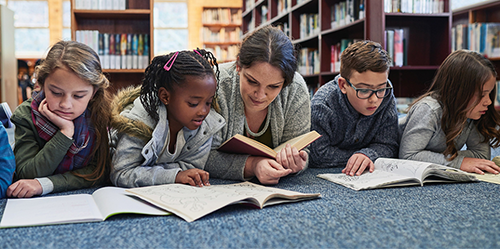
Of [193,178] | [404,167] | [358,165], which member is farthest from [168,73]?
[404,167]

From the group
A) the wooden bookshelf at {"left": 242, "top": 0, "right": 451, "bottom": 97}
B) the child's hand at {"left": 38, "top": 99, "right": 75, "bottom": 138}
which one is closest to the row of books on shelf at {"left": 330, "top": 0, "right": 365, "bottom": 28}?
the wooden bookshelf at {"left": 242, "top": 0, "right": 451, "bottom": 97}

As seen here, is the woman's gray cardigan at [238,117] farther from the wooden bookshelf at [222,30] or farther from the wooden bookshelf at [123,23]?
the wooden bookshelf at [222,30]

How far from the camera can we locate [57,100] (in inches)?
44.6

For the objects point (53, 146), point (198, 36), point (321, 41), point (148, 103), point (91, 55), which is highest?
point (198, 36)

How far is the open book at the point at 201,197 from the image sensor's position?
0.87 meters

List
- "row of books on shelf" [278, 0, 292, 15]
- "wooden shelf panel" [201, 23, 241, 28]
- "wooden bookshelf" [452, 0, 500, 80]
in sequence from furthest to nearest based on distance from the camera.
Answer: "wooden shelf panel" [201, 23, 241, 28]
"row of books on shelf" [278, 0, 292, 15]
"wooden bookshelf" [452, 0, 500, 80]

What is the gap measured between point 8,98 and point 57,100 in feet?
13.9

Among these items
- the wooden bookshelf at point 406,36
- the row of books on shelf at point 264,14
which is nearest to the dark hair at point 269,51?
the wooden bookshelf at point 406,36

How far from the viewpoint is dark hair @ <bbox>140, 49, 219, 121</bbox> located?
116 centimetres

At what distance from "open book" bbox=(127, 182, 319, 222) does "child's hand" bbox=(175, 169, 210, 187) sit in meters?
0.04

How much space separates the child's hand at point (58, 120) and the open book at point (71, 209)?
0.71 feet

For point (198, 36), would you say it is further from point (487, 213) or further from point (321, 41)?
point (487, 213)

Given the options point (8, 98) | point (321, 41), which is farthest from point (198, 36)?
point (321, 41)

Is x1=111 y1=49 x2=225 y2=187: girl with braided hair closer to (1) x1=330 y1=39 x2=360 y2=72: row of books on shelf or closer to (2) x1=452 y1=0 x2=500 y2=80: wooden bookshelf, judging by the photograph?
(1) x1=330 y1=39 x2=360 y2=72: row of books on shelf
